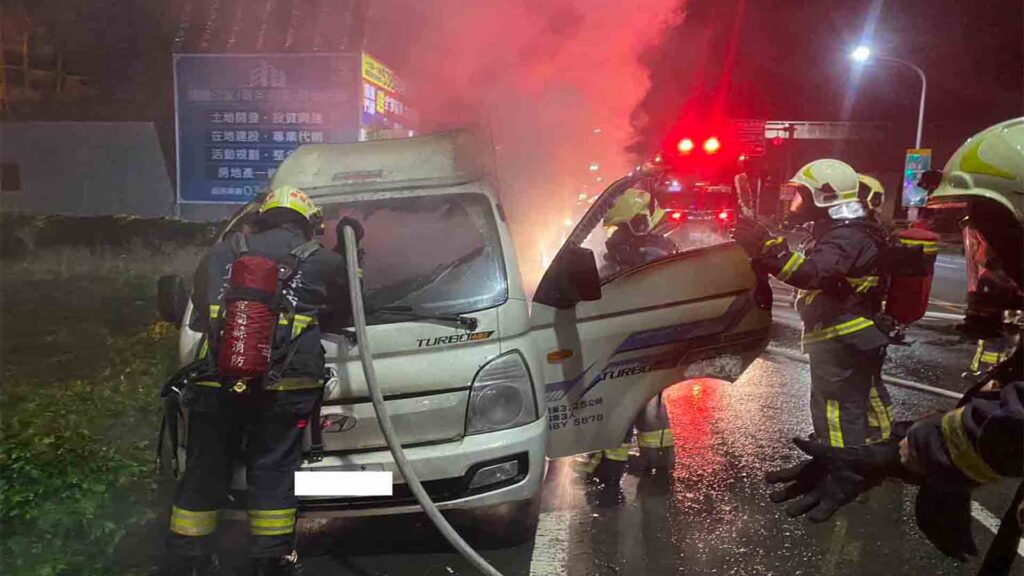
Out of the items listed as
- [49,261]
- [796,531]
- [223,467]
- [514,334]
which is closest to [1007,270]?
[514,334]

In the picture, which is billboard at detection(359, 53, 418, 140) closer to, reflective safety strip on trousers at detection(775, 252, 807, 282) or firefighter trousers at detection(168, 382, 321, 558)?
reflective safety strip on trousers at detection(775, 252, 807, 282)

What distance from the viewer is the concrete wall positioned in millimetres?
16109

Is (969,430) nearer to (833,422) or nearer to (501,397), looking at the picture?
(501,397)

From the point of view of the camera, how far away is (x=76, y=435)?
429 cm

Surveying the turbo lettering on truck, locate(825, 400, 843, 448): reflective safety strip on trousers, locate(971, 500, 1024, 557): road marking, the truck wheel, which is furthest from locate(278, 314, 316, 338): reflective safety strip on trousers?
locate(971, 500, 1024, 557): road marking

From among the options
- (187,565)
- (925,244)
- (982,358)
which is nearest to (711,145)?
(925,244)

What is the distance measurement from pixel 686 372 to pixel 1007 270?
220 cm

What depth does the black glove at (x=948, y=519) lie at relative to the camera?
190 cm

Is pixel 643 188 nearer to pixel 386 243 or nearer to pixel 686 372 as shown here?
pixel 686 372

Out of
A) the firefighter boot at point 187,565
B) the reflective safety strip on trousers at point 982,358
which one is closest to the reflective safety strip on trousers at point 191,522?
the firefighter boot at point 187,565

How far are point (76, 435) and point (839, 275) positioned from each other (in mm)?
4200

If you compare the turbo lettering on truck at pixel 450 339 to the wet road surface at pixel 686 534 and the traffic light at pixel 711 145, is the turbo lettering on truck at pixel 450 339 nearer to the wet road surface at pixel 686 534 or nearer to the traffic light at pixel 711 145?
the wet road surface at pixel 686 534

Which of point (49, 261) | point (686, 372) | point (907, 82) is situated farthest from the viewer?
point (907, 82)

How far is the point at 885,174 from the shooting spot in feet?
119
